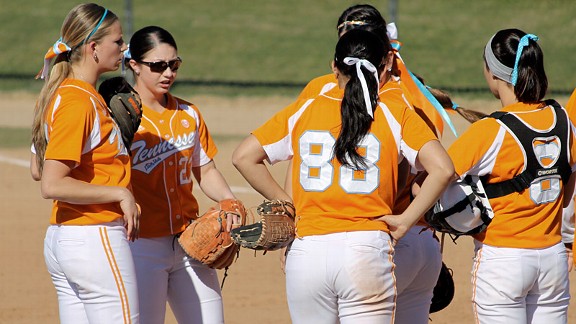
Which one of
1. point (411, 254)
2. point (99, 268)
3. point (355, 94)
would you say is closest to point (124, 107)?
point (99, 268)

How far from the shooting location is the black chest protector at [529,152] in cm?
389

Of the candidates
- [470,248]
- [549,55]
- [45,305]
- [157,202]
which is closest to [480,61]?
[549,55]

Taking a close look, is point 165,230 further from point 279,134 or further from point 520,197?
point 520,197

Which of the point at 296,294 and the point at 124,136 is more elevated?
the point at 124,136

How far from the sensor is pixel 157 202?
4559 millimetres

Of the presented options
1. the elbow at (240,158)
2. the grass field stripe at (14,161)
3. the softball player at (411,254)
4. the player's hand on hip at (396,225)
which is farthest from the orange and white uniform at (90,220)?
the grass field stripe at (14,161)

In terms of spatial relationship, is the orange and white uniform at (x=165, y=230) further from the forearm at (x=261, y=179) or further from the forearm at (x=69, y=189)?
the forearm at (x=69, y=189)

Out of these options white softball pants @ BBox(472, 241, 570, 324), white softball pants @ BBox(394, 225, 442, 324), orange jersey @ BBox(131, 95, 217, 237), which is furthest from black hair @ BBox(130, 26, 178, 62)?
white softball pants @ BBox(472, 241, 570, 324)

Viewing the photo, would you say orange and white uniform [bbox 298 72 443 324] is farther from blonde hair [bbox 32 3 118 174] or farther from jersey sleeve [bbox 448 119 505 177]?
blonde hair [bbox 32 3 118 174]

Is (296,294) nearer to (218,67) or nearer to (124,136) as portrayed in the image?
(124,136)

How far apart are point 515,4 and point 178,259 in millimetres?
19162

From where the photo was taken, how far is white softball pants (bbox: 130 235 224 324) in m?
4.46

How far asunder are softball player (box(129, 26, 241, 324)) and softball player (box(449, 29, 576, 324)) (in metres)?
1.42

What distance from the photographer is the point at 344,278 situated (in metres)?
3.64
